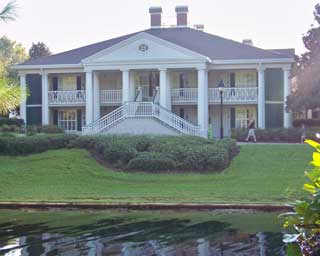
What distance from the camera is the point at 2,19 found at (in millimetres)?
15625

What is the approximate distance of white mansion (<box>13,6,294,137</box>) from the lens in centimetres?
3338

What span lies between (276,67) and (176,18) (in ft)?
33.0

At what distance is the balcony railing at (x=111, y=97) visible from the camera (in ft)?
122

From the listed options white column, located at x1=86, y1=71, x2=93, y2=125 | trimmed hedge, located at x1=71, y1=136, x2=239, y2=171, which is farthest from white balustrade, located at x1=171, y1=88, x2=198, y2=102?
trimmed hedge, located at x1=71, y1=136, x2=239, y2=171

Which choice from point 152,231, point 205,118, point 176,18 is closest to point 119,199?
point 152,231

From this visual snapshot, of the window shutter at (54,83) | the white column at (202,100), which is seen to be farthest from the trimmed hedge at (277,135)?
the window shutter at (54,83)

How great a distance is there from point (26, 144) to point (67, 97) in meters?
13.8

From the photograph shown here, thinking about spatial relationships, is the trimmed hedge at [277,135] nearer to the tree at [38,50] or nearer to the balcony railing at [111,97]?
the balcony railing at [111,97]

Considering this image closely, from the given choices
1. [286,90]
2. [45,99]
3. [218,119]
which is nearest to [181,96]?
[218,119]

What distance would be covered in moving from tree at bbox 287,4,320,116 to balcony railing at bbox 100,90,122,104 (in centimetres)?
1161

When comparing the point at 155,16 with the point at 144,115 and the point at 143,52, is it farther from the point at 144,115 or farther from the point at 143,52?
the point at 144,115

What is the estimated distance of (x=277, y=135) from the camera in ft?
98.6

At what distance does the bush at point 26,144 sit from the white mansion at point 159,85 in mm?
7798

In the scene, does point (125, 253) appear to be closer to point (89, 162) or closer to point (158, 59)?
point (89, 162)
